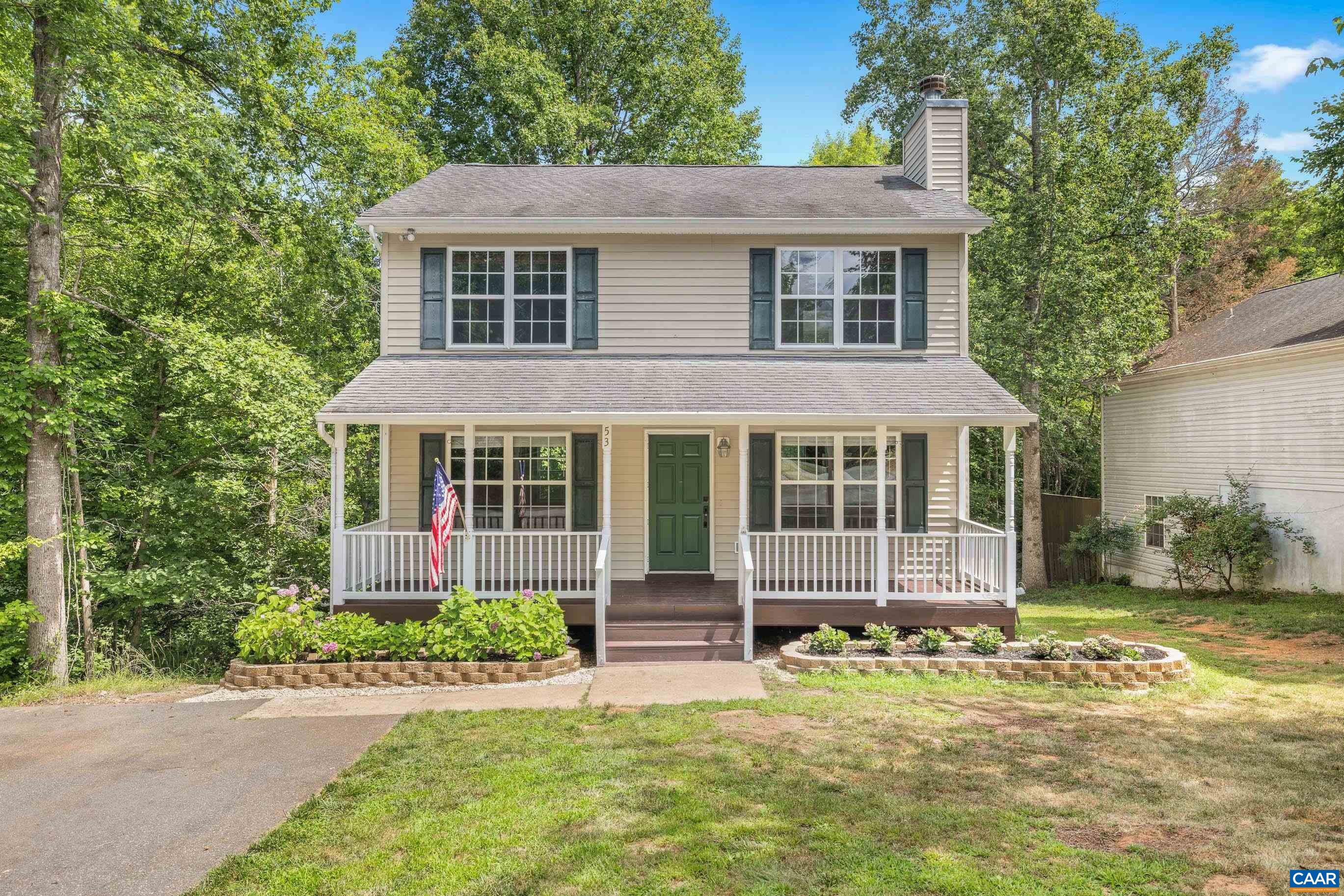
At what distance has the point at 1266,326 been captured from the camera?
14.9 meters

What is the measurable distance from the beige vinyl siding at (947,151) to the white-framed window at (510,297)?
19.5ft

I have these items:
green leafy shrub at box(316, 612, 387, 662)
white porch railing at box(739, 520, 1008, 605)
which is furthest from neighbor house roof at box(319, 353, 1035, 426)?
green leafy shrub at box(316, 612, 387, 662)

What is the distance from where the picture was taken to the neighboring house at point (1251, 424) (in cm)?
1265

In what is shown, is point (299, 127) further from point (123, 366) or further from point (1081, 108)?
point (1081, 108)

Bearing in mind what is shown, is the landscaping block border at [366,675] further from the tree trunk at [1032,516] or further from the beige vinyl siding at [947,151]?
the tree trunk at [1032,516]

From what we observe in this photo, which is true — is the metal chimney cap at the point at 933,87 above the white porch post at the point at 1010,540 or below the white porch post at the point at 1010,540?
above

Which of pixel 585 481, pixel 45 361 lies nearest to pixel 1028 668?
pixel 585 481

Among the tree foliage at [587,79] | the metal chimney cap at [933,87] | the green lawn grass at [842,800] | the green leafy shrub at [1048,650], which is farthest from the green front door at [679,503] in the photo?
the tree foliage at [587,79]

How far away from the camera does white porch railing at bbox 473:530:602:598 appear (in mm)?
9312

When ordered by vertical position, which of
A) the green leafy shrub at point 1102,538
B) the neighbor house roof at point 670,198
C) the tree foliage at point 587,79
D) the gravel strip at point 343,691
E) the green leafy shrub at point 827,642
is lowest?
the gravel strip at point 343,691

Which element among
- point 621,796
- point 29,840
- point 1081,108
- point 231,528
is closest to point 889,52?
point 1081,108

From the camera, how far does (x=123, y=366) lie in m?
11.4

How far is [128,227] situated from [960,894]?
14.6 metres

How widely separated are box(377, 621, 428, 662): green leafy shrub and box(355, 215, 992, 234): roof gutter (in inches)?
216
